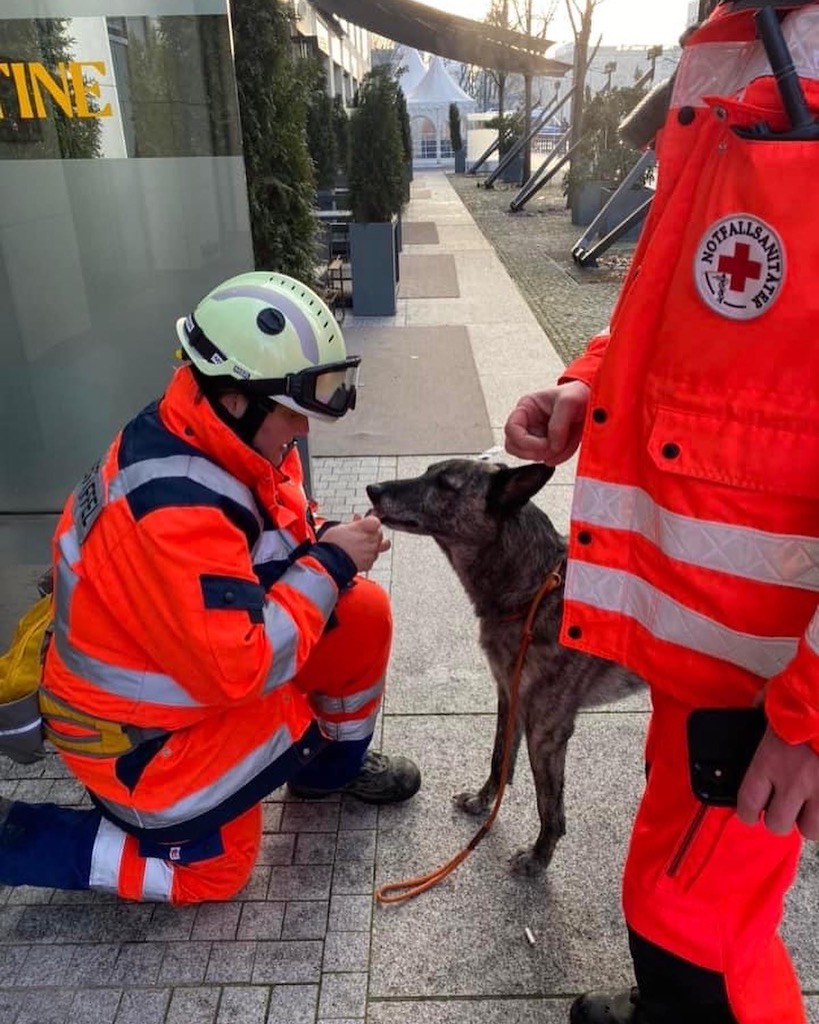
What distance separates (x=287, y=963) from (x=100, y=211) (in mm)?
3486

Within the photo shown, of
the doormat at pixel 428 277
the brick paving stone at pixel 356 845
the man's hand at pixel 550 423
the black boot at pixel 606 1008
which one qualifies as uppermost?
the man's hand at pixel 550 423

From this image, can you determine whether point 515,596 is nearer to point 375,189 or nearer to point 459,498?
point 459,498

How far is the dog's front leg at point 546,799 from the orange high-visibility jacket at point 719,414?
1019 millimetres

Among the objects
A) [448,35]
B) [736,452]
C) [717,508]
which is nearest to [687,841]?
[717,508]

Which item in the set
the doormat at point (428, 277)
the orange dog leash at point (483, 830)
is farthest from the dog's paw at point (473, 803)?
the doormat at point (428, 277)

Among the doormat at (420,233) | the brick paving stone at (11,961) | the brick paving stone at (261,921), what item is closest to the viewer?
the brick paving stone at (11,961)

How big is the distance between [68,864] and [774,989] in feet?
6.20

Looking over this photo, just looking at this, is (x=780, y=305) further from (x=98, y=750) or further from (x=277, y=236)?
(x=277, y=236)

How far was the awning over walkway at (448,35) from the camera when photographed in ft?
67.1

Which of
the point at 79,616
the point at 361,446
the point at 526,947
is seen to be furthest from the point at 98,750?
the point at 361,446

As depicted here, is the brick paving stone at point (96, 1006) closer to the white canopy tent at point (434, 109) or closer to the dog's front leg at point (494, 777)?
the dog's front leg at point (494, 777)

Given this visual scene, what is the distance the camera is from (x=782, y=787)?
1311mm

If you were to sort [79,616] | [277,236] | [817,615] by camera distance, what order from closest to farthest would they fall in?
1. [817,615]
2. [79,616]
3. [277,236]

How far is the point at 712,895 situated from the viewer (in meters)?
→ 1.58
